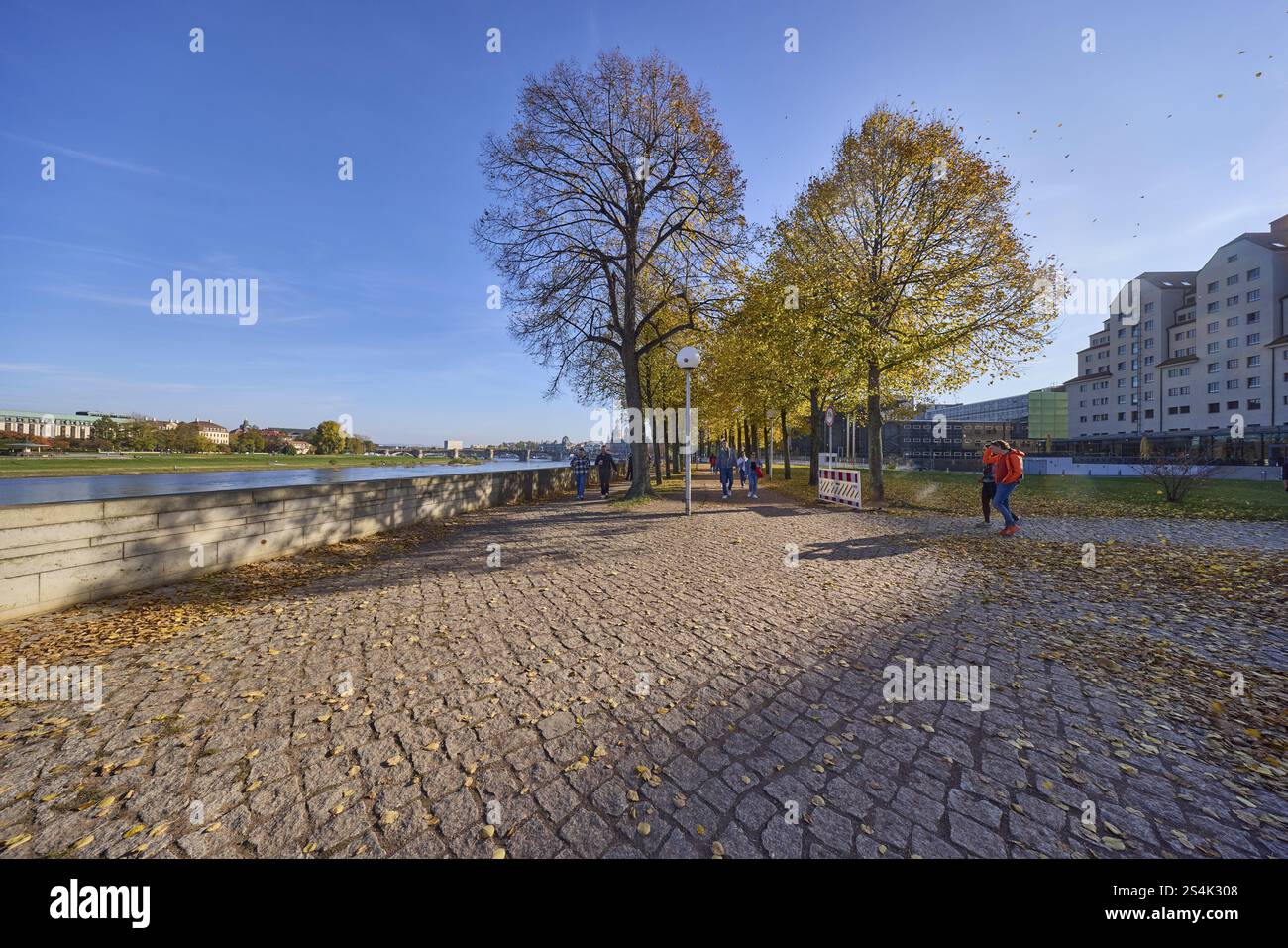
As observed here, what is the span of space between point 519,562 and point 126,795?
17.5ft

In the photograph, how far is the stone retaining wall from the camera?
4.80 metres

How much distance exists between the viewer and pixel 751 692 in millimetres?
3473

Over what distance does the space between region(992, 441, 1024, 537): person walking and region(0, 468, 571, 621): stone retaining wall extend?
550 inches

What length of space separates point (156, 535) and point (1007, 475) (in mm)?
14728

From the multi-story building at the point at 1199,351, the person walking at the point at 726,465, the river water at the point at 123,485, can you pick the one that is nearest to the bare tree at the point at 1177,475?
the person walking at the point at 726,465

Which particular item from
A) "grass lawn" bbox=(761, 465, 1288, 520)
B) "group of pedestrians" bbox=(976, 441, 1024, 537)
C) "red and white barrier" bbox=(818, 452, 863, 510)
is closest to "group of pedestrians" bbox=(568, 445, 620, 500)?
"red and white barrier" bbox=(818, 452, 863, 510)

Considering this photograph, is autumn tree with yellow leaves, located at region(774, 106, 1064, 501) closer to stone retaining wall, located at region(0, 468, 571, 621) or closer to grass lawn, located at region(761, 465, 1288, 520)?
grass lawn, located at region(761, 465, 1288, 520)

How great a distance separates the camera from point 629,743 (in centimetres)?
284

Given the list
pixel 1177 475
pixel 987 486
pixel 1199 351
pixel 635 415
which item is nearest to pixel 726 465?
pixel 635 415

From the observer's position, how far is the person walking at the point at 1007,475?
977cm

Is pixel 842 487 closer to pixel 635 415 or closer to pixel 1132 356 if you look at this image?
pixel 635 415

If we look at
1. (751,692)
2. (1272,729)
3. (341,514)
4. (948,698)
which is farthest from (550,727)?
(341,514)
